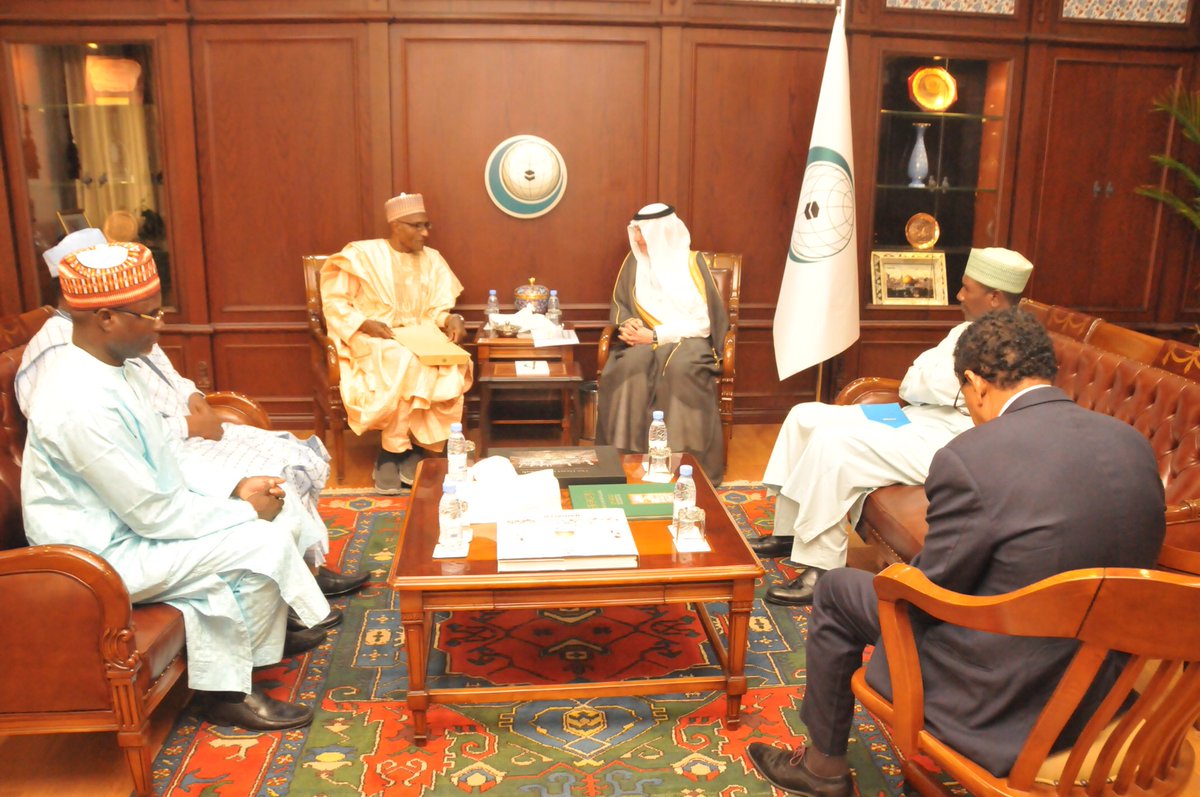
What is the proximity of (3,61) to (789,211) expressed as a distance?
Result: 417 centimetres

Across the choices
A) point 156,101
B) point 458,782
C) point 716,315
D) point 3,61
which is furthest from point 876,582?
point 3,61

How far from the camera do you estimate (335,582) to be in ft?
11.4

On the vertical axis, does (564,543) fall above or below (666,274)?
below

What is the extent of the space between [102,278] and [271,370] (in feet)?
10.1

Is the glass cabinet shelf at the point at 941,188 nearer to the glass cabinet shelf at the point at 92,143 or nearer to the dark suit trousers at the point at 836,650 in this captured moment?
the dark suit trousers at the point at 836,650

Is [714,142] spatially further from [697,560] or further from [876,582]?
[876,582]

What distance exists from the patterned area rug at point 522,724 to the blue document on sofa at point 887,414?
793mm

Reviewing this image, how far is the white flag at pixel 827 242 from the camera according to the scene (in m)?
4.86

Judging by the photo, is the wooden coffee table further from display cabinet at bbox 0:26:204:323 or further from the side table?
display cabinet at bbox 0:26:204:323

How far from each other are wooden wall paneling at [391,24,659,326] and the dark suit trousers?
329cm

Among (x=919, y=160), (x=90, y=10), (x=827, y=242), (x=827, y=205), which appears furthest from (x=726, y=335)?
(x=90, y=10)

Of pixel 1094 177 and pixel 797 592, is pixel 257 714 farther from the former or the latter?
pixel 1094 177

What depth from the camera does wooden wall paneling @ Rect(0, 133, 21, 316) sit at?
500 centimetres

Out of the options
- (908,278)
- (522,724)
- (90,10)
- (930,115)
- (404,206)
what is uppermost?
(90,10)
